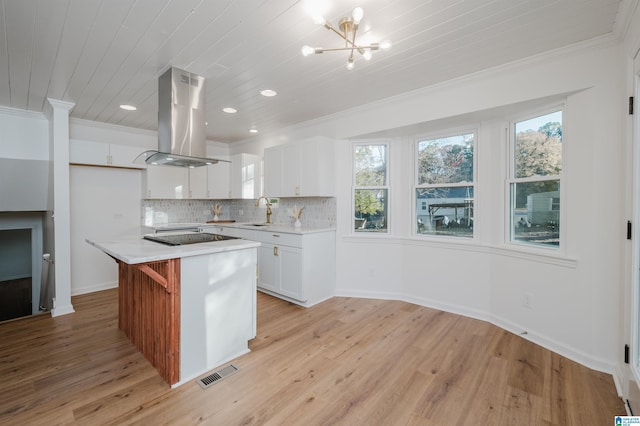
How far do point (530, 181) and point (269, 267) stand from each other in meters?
3.13

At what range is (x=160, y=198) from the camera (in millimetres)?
4652

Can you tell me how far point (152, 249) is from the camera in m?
2.16

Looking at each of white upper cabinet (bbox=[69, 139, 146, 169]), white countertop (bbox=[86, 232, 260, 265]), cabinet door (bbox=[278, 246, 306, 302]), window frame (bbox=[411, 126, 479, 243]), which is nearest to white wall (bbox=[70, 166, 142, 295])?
white upper cabinet (bbox=[69, 139, 146, 169])

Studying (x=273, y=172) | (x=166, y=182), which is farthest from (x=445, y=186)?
(x=166, y=182)

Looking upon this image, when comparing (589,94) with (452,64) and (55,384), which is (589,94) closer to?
(452,64)

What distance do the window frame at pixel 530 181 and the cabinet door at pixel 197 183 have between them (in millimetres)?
4527

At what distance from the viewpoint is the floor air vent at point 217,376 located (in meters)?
2.06

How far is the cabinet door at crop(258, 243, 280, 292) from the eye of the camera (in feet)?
12.7

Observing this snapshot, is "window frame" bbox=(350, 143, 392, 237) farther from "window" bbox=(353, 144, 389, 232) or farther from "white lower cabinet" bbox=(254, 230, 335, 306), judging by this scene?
"white lower cabinet" bbox=(254, 230, 335, 306)

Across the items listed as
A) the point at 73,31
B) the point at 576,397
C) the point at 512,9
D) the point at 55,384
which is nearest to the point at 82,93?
the point at 73,31

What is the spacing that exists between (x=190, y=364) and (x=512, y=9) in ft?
10.7

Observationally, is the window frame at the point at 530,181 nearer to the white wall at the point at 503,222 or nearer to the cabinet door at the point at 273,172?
the white wall at the point at 503,222

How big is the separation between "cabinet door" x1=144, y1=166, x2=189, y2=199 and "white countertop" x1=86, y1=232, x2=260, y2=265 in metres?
2.19

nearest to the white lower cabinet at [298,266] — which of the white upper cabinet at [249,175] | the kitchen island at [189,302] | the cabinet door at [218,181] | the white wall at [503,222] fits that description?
the white wall at [503,222]
